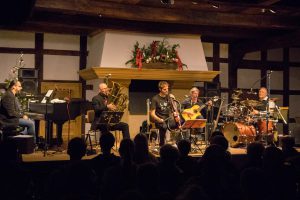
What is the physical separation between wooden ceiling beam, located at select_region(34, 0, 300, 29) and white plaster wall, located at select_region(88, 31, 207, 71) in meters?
1.46

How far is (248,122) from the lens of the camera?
911cm

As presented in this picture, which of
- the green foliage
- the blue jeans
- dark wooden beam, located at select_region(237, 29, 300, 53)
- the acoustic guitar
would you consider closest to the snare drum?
the acoustic guitar

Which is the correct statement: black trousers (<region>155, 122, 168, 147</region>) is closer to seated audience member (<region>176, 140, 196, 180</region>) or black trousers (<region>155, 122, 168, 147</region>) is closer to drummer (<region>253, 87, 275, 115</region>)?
drummer (<region>253, 87, 275, 115</region>)

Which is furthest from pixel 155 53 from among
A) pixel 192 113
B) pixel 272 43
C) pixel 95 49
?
pixel 272 43

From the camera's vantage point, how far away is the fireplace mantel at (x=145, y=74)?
977 cm

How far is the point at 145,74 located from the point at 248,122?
2.55 meters

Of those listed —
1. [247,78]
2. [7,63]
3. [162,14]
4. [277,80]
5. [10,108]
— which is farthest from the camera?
[277,80]

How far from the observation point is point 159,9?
8.80m

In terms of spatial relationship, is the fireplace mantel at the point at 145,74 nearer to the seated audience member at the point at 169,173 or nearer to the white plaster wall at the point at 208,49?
the white plaster wall at the point at 208,49

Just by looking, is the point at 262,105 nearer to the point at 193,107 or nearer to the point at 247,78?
the point at 193,107

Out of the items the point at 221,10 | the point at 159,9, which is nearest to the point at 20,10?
the point at 159,9

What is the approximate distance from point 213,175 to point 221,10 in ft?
21.1

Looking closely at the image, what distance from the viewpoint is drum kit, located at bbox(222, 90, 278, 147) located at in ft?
29.4

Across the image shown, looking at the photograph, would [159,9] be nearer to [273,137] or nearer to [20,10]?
[273,137]
